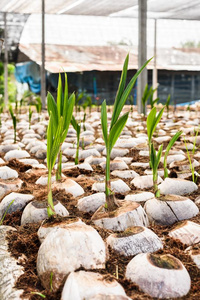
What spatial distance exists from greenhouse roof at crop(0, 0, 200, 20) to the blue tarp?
2258 millimetres

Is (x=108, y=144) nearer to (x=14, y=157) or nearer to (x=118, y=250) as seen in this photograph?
(x=118, y=250)

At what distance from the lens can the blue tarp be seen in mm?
10070

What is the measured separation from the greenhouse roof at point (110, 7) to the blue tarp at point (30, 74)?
2258 mm

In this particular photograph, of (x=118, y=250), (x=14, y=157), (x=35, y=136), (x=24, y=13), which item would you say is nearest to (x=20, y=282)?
(x=118, y=250)

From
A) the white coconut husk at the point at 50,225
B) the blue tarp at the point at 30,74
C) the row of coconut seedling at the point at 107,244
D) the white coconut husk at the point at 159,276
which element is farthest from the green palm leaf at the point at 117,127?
the blue tarp at the point at 30,74

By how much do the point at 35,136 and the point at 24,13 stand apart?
19.6 feet

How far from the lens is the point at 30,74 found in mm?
10344

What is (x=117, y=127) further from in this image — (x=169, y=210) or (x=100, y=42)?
(x=100, y=42)

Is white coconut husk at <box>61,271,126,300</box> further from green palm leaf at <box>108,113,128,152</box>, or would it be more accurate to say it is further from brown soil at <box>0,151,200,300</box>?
green palm leaf at <box>108,113,128,152</box>

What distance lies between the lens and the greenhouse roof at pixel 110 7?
6695mm

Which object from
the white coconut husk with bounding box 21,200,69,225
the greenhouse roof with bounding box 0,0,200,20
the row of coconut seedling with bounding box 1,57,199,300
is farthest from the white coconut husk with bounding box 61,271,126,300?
the greenhouse roof with bounding box 0,0,200,20

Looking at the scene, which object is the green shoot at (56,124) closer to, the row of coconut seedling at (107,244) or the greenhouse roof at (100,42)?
the row of coconut seedling at (107,244)

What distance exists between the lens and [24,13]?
8.28 metres

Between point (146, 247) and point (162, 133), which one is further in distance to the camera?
point (162, 133)
